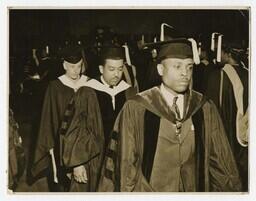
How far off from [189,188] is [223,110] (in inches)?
17.2

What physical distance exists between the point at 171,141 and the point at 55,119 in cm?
60

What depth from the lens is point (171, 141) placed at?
221 cm

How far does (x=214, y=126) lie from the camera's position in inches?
87.6

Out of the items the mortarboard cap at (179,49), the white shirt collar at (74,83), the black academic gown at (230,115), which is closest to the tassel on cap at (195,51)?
the mortarboard cap at (179,49)

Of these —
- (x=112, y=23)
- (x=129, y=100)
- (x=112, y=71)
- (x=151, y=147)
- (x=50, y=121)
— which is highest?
(x=112, y=23)

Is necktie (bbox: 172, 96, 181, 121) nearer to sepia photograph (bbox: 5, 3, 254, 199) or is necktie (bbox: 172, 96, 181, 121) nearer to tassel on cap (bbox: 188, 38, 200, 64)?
sepia photograph (bbox: 5, 3, 254, 199)

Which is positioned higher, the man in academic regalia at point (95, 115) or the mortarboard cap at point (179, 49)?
the mortarboard cap at point (179, 49)

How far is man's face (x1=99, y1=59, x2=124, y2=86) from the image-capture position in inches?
87.5

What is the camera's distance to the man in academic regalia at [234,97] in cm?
222

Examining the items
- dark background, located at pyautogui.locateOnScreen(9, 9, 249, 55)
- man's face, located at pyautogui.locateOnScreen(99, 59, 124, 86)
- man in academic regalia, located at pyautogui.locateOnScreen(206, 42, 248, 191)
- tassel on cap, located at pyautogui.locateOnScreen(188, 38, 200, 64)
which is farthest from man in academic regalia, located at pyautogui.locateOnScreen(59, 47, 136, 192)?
man in academic regalia, located at pyautogui.locateOnScreen(206, 42, 248, 191)

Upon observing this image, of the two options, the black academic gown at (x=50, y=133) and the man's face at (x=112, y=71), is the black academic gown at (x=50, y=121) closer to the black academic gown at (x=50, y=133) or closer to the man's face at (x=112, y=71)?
the black academic gown at (x=50, y=133)

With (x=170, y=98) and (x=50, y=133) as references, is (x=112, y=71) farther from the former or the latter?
(x=50, y=133)

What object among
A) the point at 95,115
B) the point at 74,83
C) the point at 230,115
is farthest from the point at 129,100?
the point at 230,115
